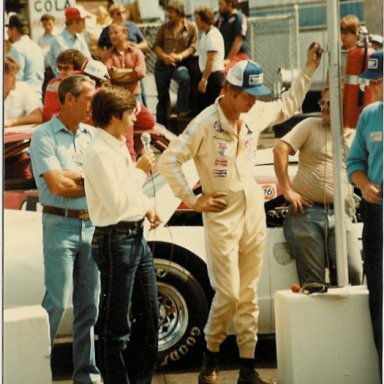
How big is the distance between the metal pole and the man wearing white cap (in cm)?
12

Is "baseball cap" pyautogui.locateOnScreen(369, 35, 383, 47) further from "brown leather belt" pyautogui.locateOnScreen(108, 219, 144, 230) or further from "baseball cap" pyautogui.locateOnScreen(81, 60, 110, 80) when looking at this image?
"brown leather belt" pyautogui.locateOnScreen(108, 219, 144, 230)

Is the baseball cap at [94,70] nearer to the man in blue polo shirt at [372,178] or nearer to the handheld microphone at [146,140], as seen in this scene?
the handheld microphone at [146,140]

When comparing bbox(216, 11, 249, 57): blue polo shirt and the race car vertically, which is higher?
bbox(216, 11, 249, 57): blue polo shirt

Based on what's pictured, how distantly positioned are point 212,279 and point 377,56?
165cm

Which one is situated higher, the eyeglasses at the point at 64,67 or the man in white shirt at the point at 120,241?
the eyeglasses at the point at 64,67

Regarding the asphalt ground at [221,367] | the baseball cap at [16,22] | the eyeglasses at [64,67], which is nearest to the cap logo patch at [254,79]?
the eyeglasses at [64,67]

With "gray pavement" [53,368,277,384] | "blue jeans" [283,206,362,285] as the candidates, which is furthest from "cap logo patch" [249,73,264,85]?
"gray pavement" [53,368,277,384]

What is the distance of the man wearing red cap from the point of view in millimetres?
5929

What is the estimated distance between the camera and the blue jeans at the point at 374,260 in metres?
5.86

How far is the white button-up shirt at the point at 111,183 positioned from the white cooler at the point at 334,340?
3.86 feet

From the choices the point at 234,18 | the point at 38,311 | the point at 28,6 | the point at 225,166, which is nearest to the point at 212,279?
the point at 225,166

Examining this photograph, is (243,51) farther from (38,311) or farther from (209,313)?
(38,311)

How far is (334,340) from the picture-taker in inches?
238

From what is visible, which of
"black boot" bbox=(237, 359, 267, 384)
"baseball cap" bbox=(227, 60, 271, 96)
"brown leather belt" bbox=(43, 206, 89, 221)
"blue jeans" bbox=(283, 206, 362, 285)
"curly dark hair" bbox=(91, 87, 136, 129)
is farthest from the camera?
"blue jeans" bbox=(283, 206, 362, 285)
